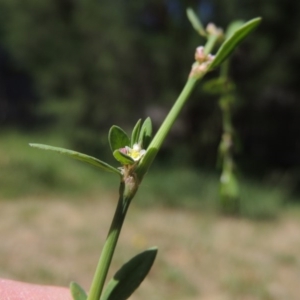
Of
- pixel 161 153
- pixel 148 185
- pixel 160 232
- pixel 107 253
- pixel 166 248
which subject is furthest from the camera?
pixel 161 153

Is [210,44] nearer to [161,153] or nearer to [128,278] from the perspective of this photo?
[128,278]

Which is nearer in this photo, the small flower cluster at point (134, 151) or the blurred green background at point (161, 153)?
the small flower cluster at point (134, 151)

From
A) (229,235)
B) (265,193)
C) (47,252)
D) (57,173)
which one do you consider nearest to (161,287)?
(47,252)

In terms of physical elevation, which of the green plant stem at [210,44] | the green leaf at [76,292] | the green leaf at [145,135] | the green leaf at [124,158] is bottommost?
the green leaf at [76,292]

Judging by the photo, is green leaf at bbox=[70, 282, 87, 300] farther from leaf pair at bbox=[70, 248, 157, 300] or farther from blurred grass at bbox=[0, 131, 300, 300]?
blurred grass at bbox=[0, 131, 300, 300]

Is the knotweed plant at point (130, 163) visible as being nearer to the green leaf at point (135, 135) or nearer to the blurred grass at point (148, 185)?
the green leaf at point (135, 135)

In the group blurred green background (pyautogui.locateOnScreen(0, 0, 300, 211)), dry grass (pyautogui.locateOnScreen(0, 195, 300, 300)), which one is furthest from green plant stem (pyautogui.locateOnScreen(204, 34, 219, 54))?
blurred green background (pyautogui.locateOnScreen(0, 0, 300, 211))

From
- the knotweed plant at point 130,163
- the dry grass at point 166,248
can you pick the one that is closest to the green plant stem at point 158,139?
the knotweed plant at point 130,163

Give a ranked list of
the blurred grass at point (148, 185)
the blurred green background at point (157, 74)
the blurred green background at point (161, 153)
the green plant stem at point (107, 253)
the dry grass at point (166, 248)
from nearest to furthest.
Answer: the green plant stem at point (107, 253), the dry grass at point (166, 248), the blurred green background at point (161, 153), the blurred grass at point (148, 185), the blurred green background at point (157, 74)

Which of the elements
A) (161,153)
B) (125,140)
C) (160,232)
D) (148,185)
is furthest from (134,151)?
(161,153)
